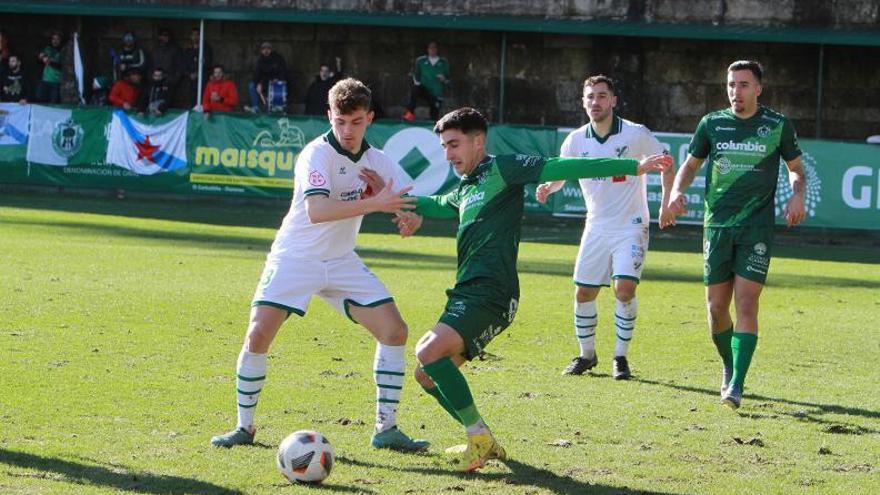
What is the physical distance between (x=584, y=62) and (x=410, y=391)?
2224 cm

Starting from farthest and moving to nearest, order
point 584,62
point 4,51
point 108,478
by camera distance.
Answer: point 4,51, point 584,62, point 108,478

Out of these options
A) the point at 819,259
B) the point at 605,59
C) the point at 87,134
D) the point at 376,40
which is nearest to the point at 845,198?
the point at 819,259

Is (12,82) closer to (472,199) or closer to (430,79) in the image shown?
(430,79)

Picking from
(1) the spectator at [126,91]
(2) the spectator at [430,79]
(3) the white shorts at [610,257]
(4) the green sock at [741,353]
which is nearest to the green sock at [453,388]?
(4) the green sock at [741,353]

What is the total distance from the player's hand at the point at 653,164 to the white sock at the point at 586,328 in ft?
11.7

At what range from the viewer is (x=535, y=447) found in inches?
326

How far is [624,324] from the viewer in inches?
451

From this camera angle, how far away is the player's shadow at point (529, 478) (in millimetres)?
7270

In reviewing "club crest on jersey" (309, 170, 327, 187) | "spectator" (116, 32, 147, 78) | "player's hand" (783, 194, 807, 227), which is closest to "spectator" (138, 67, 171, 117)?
"spectator" (116, 32, 147, 78)

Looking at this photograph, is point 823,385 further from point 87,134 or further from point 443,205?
point 87,134

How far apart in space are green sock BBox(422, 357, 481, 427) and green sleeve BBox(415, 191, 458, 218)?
97 cm

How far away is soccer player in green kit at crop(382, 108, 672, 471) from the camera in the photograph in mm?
7738

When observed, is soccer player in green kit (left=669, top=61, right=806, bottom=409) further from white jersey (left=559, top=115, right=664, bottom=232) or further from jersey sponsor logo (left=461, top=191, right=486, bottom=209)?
jersey sponsor logo (left=461, top=191, right=486, bottom=209)

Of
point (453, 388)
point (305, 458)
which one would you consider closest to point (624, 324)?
point (453, 388)
